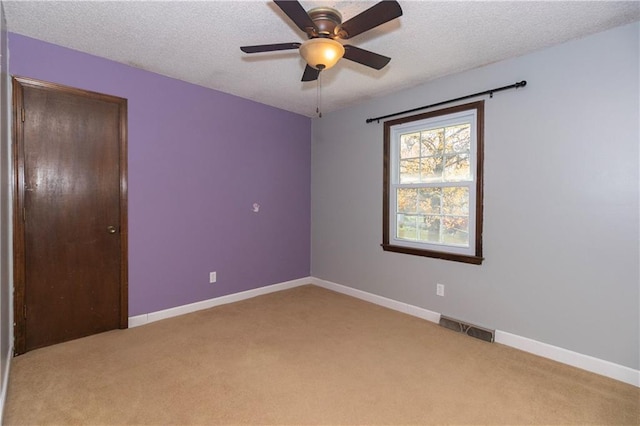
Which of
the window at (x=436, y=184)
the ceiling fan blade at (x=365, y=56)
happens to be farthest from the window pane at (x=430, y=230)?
the ceiling fan blade at (x=365, y=56)

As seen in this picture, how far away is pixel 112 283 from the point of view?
3.04 metres

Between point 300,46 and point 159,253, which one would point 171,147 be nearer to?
point 159,253

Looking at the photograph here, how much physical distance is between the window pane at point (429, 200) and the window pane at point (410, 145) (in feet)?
1.42

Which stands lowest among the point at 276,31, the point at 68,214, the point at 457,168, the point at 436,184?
the point at 68,214

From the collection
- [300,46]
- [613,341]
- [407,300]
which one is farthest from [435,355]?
[300,46]

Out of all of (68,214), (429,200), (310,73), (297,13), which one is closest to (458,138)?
(429,200)

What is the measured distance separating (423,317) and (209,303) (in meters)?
2.40

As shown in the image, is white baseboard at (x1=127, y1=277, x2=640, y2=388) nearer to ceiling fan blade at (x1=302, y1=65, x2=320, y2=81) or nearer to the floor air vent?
the floor air vent

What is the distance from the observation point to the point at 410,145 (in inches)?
→ 143

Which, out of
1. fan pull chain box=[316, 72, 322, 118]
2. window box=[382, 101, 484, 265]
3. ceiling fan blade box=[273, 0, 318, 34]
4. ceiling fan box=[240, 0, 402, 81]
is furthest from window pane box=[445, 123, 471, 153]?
ceiling fan blade box=[273, 0, 318, 34]

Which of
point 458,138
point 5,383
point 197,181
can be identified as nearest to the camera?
point 5,383

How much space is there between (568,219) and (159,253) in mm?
3722

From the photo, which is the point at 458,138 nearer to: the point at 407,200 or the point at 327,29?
the point at 407,200

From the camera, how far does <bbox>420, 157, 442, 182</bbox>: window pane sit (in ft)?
11.0
